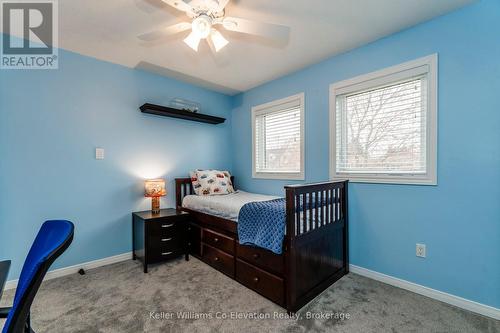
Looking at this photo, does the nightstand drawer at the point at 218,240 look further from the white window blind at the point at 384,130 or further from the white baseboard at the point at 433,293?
the white window blind at the point at 384,130

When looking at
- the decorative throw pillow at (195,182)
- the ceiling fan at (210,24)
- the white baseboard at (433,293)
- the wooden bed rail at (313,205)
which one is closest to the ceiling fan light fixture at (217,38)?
the ceiling fan at (210,24)

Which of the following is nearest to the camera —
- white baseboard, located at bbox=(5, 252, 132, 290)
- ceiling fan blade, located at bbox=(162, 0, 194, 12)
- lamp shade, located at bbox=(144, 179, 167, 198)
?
ceiling fan blade, located at bbox=(162, 0, 194, 12)

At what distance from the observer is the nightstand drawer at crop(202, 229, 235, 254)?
2.37 metres

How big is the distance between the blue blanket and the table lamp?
4.04 ft

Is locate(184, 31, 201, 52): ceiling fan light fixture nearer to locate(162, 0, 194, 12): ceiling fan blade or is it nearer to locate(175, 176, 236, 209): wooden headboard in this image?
locate(162, 0, 194, 12): ceiling fan blade

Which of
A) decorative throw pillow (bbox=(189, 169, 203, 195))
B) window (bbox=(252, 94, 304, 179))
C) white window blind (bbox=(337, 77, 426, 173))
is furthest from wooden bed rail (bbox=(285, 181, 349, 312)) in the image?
decorative throw pillow (bbox=(189, 169, 203, 195))

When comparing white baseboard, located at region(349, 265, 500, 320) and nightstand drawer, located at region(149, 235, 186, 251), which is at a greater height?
nightstand drawer, located at region(149, 235, 186, 251)

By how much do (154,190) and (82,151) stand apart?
0.87 m

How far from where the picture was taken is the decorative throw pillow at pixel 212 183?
3188 millimetres

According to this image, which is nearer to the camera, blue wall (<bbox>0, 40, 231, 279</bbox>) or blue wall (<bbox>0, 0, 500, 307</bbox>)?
blue wall (<bbox>0, 0, 500, 307</bbox>)

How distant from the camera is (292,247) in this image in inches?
69.9

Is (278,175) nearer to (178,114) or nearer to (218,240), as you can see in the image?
(218,240)

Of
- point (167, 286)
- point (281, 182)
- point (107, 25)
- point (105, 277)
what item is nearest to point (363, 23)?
point (281, 182)

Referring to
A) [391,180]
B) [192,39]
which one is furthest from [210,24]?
[391,180]
